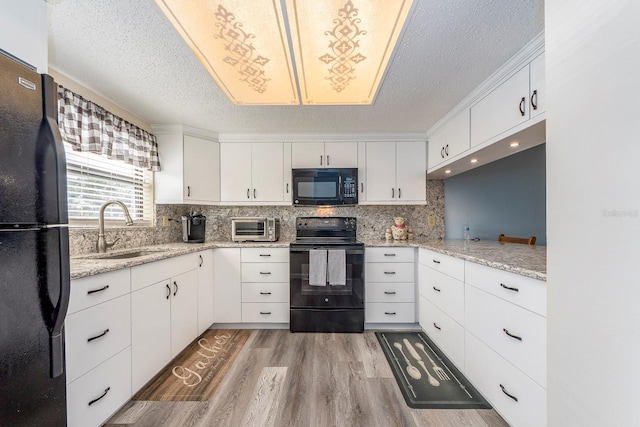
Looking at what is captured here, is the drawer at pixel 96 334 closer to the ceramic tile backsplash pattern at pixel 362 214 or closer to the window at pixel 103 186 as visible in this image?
the window at pixel 103 186

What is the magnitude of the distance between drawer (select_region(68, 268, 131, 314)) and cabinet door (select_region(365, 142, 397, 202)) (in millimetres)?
2364

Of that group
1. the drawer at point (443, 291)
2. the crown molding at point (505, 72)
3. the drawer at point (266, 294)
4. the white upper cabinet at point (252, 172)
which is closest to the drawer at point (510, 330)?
the drawer at point (443, 291)

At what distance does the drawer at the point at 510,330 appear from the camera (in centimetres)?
110

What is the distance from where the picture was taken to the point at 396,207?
3.10 metres

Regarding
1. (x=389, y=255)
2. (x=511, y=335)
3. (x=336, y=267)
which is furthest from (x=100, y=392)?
(x=389, y=255)

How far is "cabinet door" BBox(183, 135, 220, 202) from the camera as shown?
2631 millimetres

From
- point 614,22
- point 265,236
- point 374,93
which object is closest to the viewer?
point 614,22

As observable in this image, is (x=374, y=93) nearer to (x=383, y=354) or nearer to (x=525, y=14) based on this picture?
(x=525, y=14)

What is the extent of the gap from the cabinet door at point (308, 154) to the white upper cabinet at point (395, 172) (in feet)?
1.89

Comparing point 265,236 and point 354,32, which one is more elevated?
point 354,32

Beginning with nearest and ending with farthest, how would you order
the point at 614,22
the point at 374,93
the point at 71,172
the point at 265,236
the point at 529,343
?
the point at 614,22, the point at 529,343, the point at 71,172, the point at 374,93, the point at 265,236

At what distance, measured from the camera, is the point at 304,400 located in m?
1.54

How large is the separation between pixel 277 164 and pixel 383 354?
2282 mm

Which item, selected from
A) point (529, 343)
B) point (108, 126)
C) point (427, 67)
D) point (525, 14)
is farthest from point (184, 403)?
point (525, 14)
